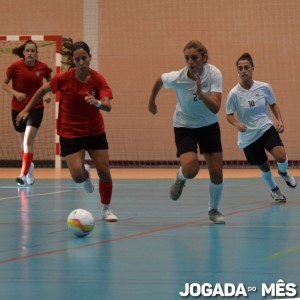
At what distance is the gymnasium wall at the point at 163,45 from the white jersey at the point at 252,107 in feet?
28.6

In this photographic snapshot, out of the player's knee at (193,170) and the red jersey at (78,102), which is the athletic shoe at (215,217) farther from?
the red jersey at (78,102)

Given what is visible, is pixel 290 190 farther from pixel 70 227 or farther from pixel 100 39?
pixel 100 39

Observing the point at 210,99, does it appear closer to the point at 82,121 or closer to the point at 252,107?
the point at 82,121

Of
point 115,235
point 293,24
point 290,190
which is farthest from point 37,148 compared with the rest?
point 115,235

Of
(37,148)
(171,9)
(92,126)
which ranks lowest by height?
(37,148)

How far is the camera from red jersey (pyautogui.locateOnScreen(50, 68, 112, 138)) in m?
9.52

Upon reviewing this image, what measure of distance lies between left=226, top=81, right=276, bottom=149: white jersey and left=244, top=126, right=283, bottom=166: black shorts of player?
0.17 feet

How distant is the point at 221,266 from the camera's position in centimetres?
635

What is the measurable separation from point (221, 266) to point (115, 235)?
2111mm

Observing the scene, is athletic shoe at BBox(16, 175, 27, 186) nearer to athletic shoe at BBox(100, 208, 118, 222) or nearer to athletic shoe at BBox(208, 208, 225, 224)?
athletic shoe at BBox(100, 208, 118, 222)

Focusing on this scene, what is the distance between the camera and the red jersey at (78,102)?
9523 millimetres

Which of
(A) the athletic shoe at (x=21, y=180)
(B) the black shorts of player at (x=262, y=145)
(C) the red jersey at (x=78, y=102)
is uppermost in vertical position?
(C) the red jersey at (x=78, y=102)

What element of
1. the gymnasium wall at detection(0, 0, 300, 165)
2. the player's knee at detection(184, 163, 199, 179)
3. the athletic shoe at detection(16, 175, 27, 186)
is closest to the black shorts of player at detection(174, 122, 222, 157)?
the player's knee at detection(184, 163, 199, 179)

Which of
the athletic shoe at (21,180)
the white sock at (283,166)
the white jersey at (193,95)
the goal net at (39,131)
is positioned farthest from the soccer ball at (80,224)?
the goal net at (39,131)
